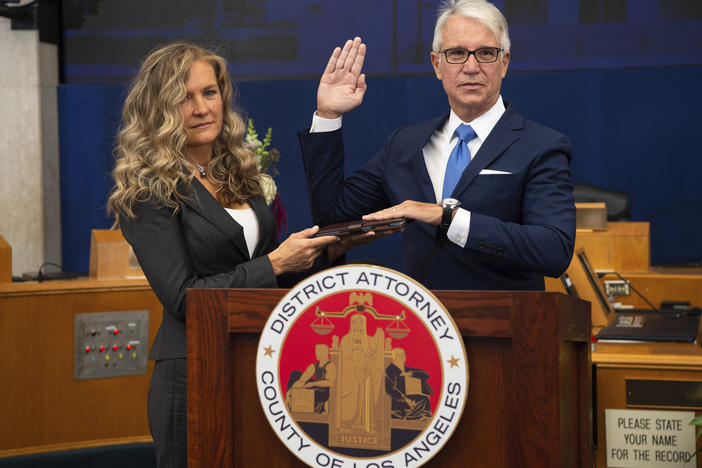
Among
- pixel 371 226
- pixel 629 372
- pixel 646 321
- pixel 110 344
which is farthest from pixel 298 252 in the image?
pixel 110 344

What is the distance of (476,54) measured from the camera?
65.4 inches

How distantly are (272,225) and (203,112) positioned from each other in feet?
0.97

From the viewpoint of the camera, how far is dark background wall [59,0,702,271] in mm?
5406

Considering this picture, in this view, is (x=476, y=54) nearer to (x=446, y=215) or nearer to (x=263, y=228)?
(x=446, y=215)

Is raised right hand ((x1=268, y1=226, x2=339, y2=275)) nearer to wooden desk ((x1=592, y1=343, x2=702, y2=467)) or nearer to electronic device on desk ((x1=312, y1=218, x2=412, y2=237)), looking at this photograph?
electronic device on desk ((x1=312, y1=218, x2=412, y2=237))

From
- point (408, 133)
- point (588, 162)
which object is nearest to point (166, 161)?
point (408, 133)

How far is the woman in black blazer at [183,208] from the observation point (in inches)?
61.9

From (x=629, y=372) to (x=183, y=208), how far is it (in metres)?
1.27

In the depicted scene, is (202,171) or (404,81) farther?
(404,81)

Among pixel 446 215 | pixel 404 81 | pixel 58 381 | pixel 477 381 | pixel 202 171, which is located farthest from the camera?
pixel 404 81

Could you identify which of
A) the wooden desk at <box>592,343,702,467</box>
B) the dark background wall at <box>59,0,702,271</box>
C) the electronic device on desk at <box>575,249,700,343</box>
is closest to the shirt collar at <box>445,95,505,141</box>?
the wooden desk at <box>592,343,702,467</box>

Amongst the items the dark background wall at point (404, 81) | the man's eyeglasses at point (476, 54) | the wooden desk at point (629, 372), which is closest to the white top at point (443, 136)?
the man's eyeglasses at point (476, 54)

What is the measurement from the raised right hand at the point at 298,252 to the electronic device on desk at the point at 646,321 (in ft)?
4.18

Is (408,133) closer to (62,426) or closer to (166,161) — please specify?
(166,161)
